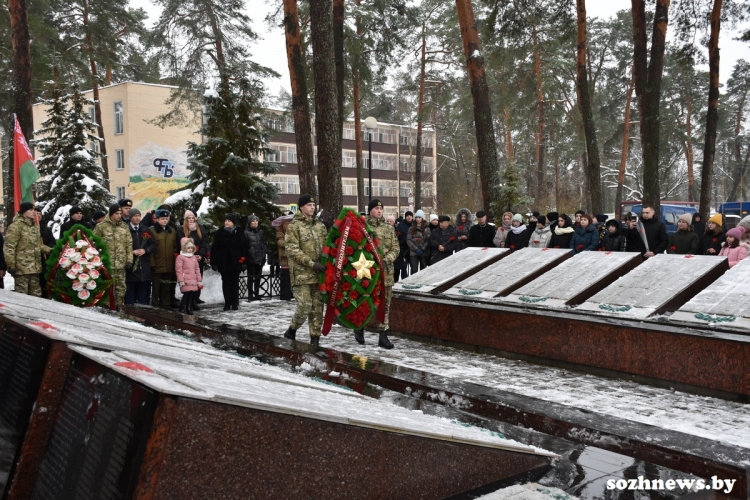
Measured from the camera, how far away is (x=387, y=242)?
27.1 feet

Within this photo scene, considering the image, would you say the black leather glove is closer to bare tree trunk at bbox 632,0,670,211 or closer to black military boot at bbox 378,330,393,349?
black military boot at bbox 378,330,393,349

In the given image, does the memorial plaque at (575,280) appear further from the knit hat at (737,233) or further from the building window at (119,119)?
the building window at (119,119)

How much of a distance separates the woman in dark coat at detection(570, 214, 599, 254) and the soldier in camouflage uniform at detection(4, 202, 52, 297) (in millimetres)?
8141

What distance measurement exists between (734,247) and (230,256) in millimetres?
7729

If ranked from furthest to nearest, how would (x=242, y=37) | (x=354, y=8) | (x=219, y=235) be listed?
(x=242, y=37) < (x=354, y=8) < (x=219, y=235)

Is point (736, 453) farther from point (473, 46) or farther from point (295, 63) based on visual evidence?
point (295, 63)

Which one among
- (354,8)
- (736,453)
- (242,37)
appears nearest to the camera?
(736,453)

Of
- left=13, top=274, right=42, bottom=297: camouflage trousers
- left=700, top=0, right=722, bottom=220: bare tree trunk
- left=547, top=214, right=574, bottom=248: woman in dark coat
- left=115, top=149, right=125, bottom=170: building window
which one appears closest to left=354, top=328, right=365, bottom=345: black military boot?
left=547, top=214, right=574, bottom=248: woman in dark coat

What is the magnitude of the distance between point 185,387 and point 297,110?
45.6 feet

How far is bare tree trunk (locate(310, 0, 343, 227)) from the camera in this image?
11.6 metres

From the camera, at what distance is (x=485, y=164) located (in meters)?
14.1

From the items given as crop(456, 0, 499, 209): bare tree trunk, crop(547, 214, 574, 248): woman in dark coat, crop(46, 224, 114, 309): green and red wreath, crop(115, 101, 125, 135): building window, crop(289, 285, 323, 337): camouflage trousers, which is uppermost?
crop(115, 101, 125, 135): building window

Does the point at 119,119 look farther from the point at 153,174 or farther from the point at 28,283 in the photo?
the point at 28,283

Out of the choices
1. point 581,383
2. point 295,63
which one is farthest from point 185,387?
point 295,63
